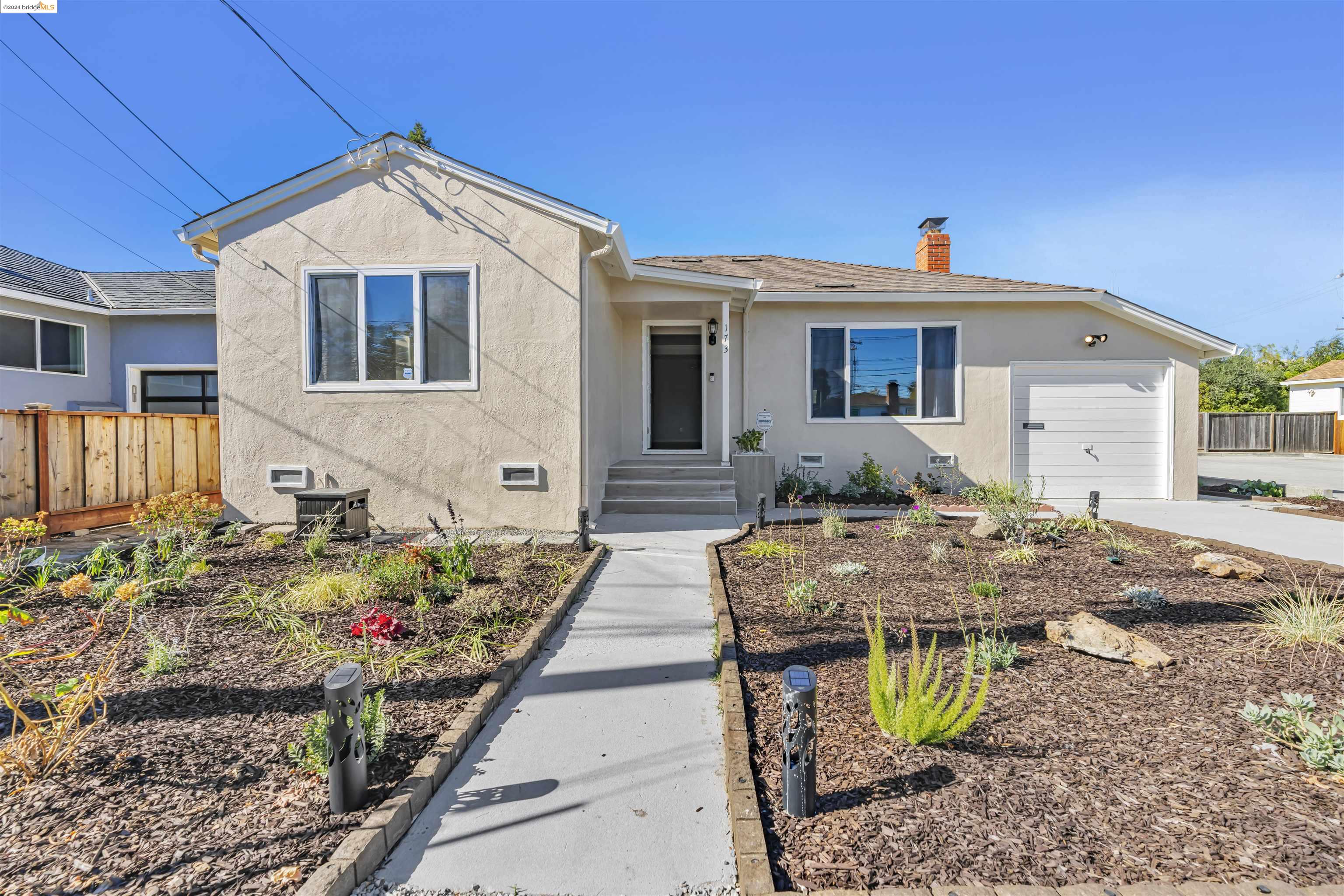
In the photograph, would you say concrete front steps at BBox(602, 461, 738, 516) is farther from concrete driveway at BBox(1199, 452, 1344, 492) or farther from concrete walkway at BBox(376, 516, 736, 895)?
concrete driveway at BBox(1199, 452, 1344, 492)

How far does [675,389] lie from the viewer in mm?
10164

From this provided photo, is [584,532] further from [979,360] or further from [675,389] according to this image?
[979,360]

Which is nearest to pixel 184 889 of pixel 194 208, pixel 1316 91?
pixel 194 208

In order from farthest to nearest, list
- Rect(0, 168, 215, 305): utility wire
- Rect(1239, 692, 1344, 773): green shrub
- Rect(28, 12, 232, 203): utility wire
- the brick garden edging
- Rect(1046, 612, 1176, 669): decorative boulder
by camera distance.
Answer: Rect(0, 168, 215, 305): utility wire, Rect(28, 12, 232, 203): utility wire, Rect(1046, 612, 1176, 669): decorative boulder, Rect(1239, 692, 1344, 773): green shrub, the brick garden edging

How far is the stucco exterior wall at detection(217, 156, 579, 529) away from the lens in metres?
6.91

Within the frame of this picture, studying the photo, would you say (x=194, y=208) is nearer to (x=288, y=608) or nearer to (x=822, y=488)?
(x=288, y=608)

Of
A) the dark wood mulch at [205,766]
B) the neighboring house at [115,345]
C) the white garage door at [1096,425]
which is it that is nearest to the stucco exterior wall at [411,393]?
the dark wood mulch at [205,766]

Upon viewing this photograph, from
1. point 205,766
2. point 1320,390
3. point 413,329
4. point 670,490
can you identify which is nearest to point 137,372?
point 413,329

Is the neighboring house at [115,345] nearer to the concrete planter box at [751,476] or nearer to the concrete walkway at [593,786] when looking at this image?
the concrete planter box at [751,476]

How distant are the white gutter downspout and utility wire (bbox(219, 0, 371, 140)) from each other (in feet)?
9.64

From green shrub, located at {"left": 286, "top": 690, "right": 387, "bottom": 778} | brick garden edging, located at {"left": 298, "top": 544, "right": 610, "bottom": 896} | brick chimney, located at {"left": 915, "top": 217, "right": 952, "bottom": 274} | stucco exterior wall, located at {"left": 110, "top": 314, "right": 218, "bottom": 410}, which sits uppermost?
brick chimney, located at {"left": 915, "top": 217, "right": 952, "bottom": 274}

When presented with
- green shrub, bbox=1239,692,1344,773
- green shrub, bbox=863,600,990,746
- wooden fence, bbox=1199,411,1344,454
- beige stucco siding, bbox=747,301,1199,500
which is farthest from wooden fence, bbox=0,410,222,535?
wooden fence, bbox=1199,411,1344,454

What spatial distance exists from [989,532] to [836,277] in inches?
227

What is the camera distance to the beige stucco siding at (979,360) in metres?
9.59
